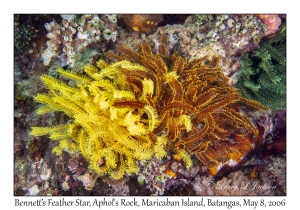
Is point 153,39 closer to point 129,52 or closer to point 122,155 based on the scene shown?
point 129,52

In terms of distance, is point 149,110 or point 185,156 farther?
point 185,156

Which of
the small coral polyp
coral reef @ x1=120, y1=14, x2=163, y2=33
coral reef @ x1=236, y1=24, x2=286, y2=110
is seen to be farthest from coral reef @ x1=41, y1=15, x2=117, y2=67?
coral reef @ x1=236, y1=24, x2=286, y2=110

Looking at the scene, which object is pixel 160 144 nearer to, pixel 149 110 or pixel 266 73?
pixel 149 110

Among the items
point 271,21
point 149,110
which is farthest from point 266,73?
point 149,110

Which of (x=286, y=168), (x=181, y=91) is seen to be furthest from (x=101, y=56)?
(x=286, y=168)

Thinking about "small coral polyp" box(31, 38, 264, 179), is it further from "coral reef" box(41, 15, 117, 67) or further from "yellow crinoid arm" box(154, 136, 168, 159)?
"coral reef" box(41, 15, 117, 67)
